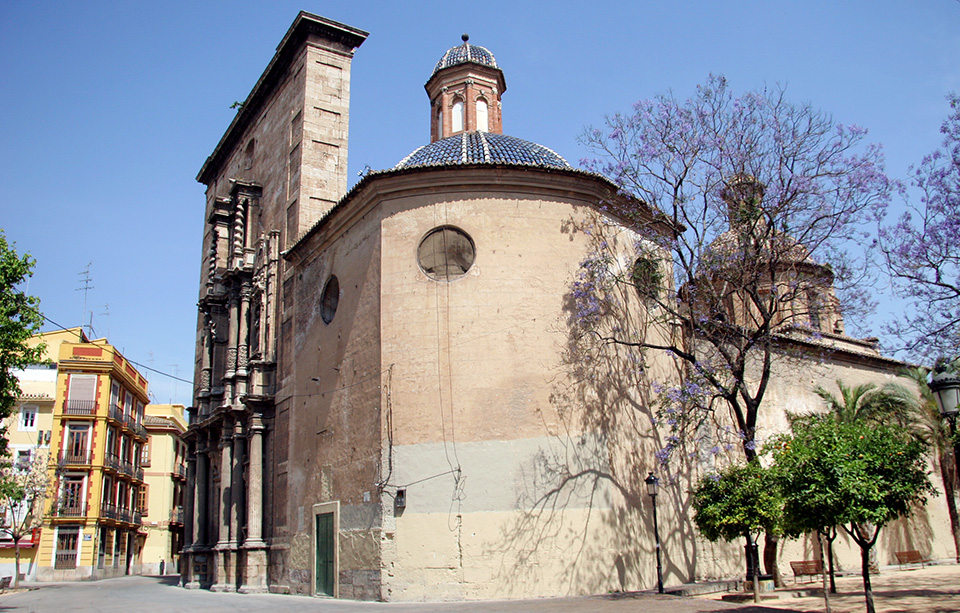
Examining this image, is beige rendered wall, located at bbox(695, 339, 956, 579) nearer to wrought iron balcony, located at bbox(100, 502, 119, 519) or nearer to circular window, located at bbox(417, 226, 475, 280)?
circular window, located at bbox(417, 226, 475, 280)

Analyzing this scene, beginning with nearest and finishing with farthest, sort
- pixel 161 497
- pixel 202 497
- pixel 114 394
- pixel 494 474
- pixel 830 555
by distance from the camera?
pixel 830 555 < pixel 494 474 < pixel 202 497 < pixel 114 394 < pixel 161 497

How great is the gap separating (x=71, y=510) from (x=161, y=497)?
1167 centimetres

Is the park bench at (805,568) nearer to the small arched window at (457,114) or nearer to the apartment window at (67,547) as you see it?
the small arched window at (457,114)

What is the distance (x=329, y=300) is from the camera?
16.5 m

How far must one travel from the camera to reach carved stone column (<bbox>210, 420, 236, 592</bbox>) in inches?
738

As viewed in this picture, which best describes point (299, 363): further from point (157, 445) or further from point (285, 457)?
point (157, 445)

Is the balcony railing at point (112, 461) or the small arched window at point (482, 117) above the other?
the small arched window at point (482, 117)

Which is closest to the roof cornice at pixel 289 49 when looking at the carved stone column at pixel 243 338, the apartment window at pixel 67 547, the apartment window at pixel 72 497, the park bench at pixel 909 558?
the carved stone column at pixel 243 338

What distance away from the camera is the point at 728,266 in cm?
1417

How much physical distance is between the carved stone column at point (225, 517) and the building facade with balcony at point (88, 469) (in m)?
18.2

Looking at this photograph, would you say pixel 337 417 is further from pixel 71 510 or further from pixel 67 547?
pixel 67 547

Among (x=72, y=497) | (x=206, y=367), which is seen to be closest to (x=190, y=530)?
(x=206, y=367)

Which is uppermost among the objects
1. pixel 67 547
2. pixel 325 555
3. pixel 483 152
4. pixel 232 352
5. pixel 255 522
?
pixel 483 152

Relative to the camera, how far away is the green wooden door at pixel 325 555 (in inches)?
565
